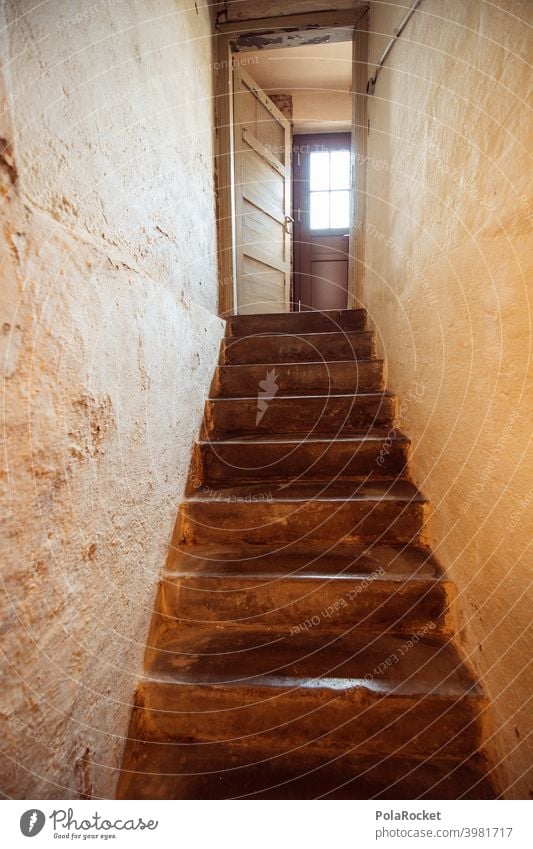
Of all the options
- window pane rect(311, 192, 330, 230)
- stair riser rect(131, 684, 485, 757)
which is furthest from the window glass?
stair riser rect(131, 684, 485, 757)

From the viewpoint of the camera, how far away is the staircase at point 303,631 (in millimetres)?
960

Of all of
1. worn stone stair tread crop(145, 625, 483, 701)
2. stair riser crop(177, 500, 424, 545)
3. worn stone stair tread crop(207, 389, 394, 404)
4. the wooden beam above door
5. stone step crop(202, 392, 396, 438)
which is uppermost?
the wooden beam above door

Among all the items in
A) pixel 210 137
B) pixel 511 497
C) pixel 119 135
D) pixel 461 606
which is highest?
pixel 210 137

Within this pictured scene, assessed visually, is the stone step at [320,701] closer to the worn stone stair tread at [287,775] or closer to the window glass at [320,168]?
the worn stone stair tread at [287,775]

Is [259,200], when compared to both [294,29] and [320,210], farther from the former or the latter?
[320,210]

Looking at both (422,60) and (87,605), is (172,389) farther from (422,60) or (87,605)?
(422,60)

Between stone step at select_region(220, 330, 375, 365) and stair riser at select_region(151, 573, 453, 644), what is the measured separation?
1.19 m

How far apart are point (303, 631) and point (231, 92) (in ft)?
9.71

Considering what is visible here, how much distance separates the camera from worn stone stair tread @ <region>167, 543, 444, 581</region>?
49.9 inches

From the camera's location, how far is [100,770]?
89cm

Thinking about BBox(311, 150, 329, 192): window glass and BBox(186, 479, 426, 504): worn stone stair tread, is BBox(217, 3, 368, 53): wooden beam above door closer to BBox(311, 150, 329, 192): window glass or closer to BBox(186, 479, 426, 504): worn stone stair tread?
BBox(311, 150, 329, 192): window glass

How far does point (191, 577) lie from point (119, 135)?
4.11 feet

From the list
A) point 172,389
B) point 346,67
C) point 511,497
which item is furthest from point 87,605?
point 346,67

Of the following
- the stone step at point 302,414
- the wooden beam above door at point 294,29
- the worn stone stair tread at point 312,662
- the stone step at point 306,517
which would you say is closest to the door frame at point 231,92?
the wooden beam above door at point 294,29
